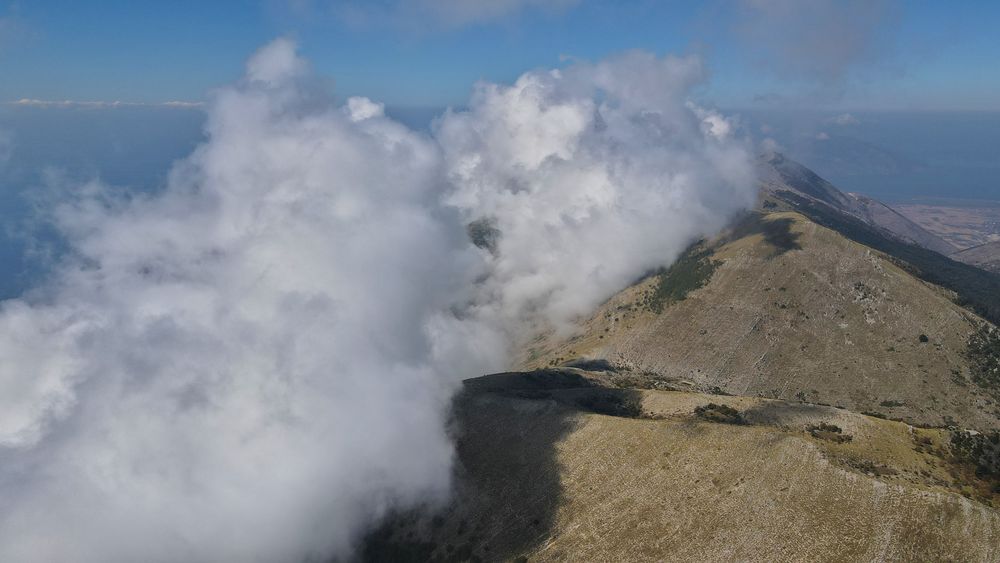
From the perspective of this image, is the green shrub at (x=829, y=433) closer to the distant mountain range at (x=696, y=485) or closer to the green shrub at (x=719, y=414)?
the distant mountain range at (x=696, y=485)

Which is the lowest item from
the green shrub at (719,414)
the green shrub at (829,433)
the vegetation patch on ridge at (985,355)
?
the vegetation patch on ridge at (985,355)

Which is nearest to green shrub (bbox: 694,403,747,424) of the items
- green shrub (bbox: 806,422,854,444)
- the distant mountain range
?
the distant mountain range

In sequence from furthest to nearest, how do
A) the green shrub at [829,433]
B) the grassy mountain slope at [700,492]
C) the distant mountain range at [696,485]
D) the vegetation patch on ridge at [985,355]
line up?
1. the vegetation patch on ridge at [985,355]
2. the green shrub at [829,433]
3. the distant mountain range at [696,485]
4. the grassy mountain slope at [700,492]

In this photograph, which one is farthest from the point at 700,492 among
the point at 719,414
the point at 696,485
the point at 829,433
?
the point at 829,433

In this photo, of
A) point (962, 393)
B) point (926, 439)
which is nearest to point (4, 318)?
point (926, 439)

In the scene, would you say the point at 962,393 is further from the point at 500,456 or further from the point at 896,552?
the point at 500,456

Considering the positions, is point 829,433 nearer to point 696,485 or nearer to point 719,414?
point 719,414

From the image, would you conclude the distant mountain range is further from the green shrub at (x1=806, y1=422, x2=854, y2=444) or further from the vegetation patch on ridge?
the vegetation patch on ridge

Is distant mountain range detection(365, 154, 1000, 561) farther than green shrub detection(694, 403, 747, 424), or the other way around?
green shrub detection(694, 403, 747, 424)

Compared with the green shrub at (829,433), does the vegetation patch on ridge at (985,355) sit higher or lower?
lower

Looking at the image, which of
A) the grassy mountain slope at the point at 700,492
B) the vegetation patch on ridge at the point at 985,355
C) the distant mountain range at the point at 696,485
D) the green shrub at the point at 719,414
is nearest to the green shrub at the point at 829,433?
the grassy mountain slope at the point at 700,492

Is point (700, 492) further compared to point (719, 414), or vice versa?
point (719, 414)
